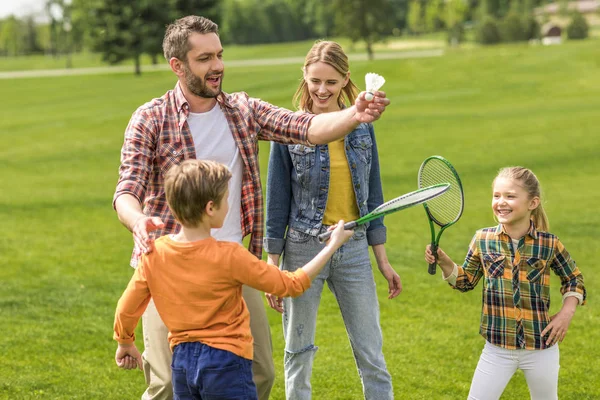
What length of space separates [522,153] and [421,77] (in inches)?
719

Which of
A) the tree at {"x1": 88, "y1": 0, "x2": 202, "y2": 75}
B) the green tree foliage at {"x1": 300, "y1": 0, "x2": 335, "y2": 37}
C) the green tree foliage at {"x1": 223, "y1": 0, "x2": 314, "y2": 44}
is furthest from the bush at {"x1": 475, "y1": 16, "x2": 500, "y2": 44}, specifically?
the green tree foliage at {"x1": 223, "y1": 0, "x2": 314, "y2": 44}

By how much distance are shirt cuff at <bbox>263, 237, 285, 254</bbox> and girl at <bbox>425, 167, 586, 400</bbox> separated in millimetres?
976

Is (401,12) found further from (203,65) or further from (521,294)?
(203,65)

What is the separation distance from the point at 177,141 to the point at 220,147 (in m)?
0.26

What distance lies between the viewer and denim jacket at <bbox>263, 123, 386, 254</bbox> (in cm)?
543

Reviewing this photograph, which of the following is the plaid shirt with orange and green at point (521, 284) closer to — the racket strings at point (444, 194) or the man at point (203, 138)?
the racket strings at point (444, 194)

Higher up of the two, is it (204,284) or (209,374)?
(204,284)

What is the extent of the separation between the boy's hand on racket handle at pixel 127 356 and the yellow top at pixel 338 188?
1.49m

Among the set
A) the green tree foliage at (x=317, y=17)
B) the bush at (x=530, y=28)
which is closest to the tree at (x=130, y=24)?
the bush at (x=530, y=28)

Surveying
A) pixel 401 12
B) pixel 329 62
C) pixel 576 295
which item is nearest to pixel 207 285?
pixel 329 62

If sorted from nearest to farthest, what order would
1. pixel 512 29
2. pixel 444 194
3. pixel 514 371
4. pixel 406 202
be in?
1. pixel 406 202
2. pixel 514 371
3. pixel 444 194
4. pixel 512 29

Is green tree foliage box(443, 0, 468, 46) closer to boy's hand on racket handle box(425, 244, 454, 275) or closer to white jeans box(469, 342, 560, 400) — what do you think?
boy's hand on racket handle box(425, 244, 454, 275)

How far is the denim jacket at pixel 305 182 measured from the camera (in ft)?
17.8

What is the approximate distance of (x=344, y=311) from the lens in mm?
5566
